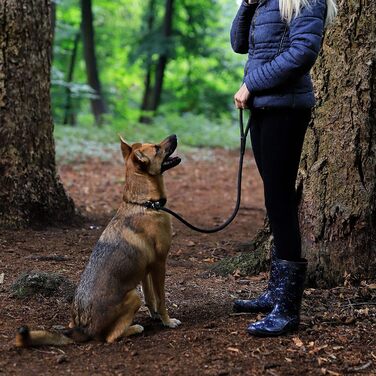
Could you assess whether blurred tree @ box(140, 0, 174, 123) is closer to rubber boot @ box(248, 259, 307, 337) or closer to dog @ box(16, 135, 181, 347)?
dog @ box(16, 135, 181, 347)

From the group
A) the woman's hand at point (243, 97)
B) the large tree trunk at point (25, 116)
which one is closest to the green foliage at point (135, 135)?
the large tree trunk at point (25, 116)

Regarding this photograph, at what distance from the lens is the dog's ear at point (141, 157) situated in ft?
15.0

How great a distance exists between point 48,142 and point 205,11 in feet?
58.3

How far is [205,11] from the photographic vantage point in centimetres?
2386

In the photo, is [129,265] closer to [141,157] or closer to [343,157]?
[141,157]

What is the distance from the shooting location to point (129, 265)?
4.44m

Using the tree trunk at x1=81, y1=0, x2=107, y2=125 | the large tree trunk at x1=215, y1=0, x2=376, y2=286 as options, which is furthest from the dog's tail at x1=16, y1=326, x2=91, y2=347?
the tree trunk at x1=81, y1=0, x2=107, y2=125

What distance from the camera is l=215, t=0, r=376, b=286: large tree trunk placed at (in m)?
5.07

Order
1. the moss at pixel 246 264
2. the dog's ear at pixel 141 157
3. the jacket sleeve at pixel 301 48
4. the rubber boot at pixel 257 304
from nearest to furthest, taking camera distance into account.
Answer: the jacket sleeve at pixel 301 48, the dog's ear at pixel 141 157, the rubber boot at pixel 257 304, the moss at pixel 246 264

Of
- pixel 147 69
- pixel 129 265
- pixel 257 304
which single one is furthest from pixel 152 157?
pixel 147 69

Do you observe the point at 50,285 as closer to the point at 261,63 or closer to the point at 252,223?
the point at 261,63

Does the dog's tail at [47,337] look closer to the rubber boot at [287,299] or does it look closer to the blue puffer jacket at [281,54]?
the rubber boot at [287,299]

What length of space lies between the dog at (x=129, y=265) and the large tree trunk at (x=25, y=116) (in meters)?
2.80

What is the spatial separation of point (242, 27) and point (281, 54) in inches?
26.0
